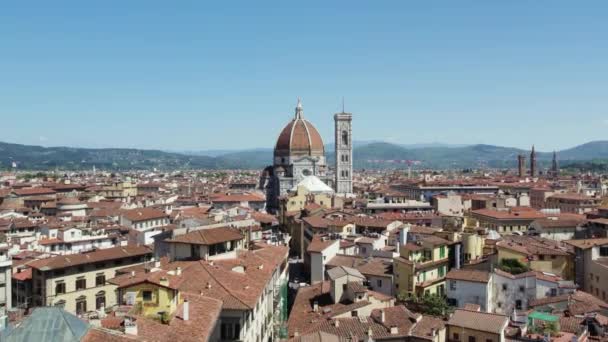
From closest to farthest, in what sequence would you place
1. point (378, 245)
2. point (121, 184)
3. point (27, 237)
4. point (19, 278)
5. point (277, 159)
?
point (19, 278)
point (378, 245)
point (27, 237)
point (277, 159)
point (121, 184)

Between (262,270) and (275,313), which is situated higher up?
(262,270)

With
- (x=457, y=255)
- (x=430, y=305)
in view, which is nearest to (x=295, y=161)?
(x=457, y=255)

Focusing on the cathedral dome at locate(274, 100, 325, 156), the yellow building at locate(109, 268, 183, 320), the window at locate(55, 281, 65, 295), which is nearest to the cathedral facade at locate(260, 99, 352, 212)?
the cathedral dome at locate(274, 100, 325, 156)

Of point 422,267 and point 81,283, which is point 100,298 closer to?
point 81,283

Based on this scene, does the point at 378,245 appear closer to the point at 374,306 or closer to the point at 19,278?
the point at 374,306

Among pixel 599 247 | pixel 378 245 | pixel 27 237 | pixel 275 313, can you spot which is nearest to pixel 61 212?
pixel 27 237

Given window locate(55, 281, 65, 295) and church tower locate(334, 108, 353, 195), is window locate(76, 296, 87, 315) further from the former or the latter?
church tower locate(334, 108, 353, 195)
